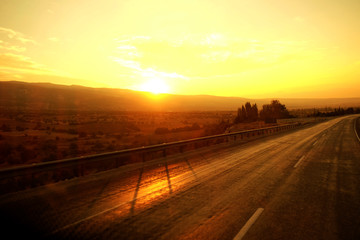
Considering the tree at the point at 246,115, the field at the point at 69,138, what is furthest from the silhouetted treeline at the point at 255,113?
the field at the point at 69,138

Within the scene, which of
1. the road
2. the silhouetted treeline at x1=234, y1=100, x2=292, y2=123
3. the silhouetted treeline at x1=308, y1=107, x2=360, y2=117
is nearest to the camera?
the road

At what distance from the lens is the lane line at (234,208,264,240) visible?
3.94 metres

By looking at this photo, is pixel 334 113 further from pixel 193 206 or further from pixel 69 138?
pixel 193 206

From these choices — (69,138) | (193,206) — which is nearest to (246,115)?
(69,138)

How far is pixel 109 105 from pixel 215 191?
147445 millimetres

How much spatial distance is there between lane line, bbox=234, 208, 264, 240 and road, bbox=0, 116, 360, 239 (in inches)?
0.7

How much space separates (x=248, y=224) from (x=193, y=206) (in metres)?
1.33

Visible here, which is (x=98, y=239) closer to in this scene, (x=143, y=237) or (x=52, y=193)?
(x=143, y=237)

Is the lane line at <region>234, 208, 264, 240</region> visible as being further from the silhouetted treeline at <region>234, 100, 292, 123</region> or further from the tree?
the tree

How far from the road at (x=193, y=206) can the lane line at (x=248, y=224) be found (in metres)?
0.02

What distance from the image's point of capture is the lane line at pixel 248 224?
12.9ft

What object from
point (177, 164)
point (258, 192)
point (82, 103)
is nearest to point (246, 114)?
point (177, 164)

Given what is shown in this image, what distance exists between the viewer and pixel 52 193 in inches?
251

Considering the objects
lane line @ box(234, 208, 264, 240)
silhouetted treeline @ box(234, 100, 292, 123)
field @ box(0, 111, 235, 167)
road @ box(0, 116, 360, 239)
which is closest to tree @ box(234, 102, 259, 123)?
silhouetted treeline @ box(234, 100, 292, 123)
